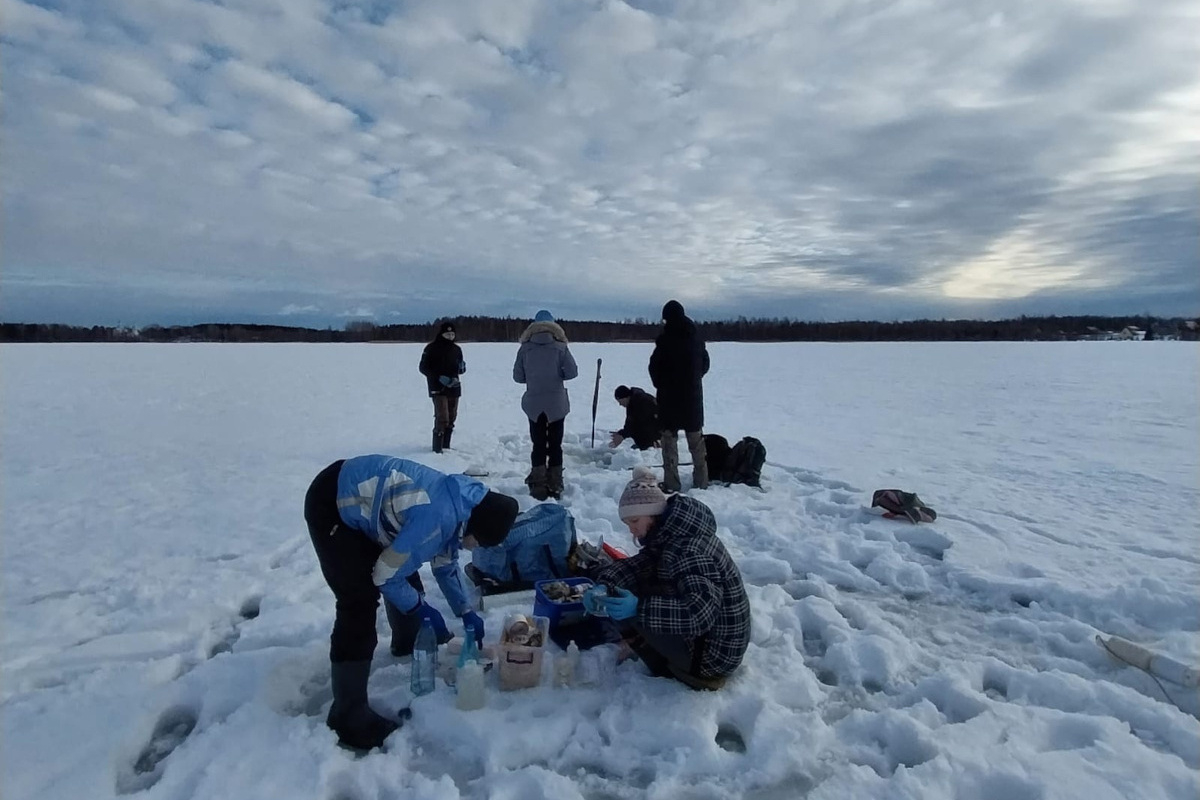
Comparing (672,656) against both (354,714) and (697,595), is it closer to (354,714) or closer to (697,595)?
(697,595)

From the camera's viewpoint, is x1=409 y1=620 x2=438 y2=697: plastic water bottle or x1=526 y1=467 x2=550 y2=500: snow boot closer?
x1=409 y1=620 x2=438 y2=697: plastic water bottle

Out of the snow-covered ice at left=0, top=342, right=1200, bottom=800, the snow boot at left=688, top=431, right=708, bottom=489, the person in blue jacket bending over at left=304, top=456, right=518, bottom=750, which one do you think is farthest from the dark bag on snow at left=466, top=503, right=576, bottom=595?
the snow boot at left=688, top=431, right=708, bottom=489

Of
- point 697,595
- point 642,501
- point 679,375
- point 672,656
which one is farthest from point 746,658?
point 679,375

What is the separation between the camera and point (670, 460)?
283 inches

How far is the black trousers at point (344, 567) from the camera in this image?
9.52ft

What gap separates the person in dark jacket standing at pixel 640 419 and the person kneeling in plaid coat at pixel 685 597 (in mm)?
5634

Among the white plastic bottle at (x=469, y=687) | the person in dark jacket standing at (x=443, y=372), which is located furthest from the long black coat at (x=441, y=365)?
the white plastic bottle at (x=469, y=687)

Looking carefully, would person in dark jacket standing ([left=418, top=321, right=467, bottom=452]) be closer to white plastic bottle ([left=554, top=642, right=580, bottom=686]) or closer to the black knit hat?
white plastic bottle ([left=554, top=642, right=580, bottom=686])

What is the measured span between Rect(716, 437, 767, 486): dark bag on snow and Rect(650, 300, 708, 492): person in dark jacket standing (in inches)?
12.6

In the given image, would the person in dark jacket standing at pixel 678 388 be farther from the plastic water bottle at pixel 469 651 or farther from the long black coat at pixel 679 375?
the plastic water bottle at pixel 469 651

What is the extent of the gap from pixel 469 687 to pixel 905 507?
13.9 feet

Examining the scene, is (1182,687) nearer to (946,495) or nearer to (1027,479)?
(946,495)

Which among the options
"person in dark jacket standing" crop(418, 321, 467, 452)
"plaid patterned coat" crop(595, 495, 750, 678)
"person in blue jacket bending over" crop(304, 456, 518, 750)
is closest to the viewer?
"person in blue jacket bending over" crop(304, 456, 518, 750)

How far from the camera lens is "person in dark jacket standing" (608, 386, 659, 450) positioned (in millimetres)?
8977
